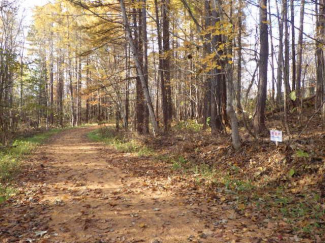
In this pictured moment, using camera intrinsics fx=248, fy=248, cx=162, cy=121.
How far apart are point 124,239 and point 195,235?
1.08 m

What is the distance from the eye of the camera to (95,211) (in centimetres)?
477

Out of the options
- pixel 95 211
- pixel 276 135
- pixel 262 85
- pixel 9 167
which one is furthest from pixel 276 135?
pixel 9 167

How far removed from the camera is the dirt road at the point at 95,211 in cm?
387

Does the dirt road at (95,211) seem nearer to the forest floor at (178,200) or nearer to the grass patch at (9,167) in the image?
the forest floor at (178,200)

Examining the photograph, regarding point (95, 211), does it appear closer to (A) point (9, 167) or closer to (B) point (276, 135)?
(B) point (276, 135)

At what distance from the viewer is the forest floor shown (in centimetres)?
386

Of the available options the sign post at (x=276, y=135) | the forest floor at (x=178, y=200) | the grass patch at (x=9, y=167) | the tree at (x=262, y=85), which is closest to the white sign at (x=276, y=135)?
the sign post at (x=276, y=135)

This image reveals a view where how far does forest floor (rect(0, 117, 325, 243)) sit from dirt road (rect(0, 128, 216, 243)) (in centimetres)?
2

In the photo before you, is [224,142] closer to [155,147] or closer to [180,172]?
[180,172]

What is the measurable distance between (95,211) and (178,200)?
1705mm

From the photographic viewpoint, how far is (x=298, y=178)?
5430 millimetres

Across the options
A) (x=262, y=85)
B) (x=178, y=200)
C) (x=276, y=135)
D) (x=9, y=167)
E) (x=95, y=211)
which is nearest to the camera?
(x=95, y=211)

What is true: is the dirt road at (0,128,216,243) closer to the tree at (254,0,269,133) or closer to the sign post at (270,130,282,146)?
the sign post at (270,130,282,146)

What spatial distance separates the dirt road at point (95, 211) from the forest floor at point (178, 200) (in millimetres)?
16
